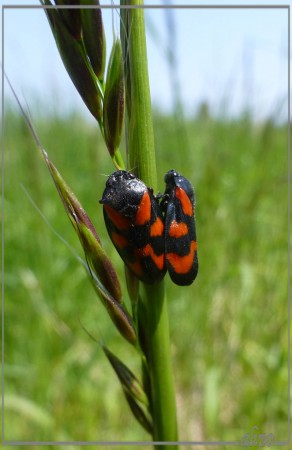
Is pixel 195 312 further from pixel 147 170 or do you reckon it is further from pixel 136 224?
pixel 147 170

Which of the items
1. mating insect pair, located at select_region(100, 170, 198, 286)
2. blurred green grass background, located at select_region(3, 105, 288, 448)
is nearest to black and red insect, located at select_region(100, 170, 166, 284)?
mating insect pair, located at select_region(100, 170, 198, 286)

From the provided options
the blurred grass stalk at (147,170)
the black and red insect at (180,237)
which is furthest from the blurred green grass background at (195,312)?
the blurred grass stalk at (147,170)

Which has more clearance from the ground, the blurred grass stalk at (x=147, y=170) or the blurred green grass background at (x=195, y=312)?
the blurred grass stalk at (x=147, y=170)

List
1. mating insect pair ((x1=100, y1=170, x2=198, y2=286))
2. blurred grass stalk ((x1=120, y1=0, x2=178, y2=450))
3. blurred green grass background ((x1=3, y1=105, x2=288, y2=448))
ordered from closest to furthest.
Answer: blurred grass stalk ((x1=120, y1=0, x2=178, y2=450)) → mating insect pair ((x1=100, y1=170, x2=198, y2=286)) → blurred green grass background ((x1=3, y1=105, x2=288, y2=448))

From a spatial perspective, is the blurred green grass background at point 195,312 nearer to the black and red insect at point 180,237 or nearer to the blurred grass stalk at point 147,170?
the black and red insect at point 180,237

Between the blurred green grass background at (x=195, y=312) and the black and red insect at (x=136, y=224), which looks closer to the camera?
the black and red insect at (x=136, y=224)

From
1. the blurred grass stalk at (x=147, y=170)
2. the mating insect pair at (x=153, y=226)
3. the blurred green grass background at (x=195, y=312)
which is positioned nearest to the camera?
the blurred grass stalk at (x=147, y=170)

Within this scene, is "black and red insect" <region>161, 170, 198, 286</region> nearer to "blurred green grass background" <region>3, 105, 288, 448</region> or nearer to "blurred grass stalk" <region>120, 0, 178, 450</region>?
"blurred grass stalk" <region>120, 0, 178, 450</region>
